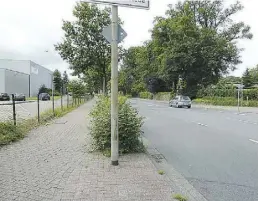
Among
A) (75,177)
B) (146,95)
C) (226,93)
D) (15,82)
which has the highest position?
(15,82)

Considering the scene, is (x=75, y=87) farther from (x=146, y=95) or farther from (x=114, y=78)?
(x=146, y=95)

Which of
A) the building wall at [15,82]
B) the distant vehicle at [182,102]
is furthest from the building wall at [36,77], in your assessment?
the distant vehicle at [182,102]

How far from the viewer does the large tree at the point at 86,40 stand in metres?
29.8

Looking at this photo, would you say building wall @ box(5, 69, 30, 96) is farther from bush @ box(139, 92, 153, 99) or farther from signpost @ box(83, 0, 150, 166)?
signpost @ box(83, 0, 150, 166)

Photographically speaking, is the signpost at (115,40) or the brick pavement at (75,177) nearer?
the brick pavement at (75,177)

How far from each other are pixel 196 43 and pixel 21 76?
44.5 meters

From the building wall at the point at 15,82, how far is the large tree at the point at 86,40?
37362 millimetres

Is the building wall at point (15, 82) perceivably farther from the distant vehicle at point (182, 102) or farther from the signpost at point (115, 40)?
the signpost at point (115, 40)

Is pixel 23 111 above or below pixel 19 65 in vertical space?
below

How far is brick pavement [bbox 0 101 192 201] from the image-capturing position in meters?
4.58

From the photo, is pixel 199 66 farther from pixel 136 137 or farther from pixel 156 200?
pixel 156 200

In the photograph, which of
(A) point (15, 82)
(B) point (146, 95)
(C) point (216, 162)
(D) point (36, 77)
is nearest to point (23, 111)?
(C) point (216, 162)

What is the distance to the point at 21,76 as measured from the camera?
74812mm

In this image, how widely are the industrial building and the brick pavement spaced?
192ft
